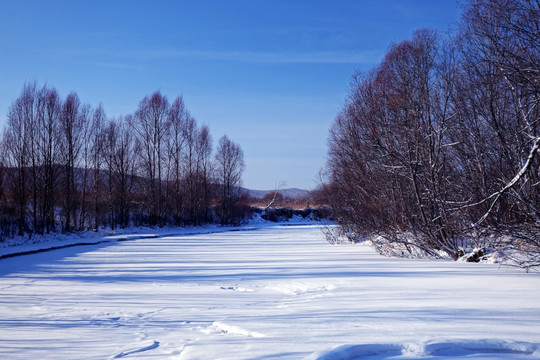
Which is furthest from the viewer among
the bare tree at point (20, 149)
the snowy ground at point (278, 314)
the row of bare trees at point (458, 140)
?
the bare tree at point (20, 149)

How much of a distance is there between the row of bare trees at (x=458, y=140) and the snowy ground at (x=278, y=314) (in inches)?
60.7

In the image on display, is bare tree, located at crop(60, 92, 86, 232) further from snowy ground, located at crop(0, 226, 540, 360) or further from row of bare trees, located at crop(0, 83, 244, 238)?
snowy ground, located at crop(0, 226, 540, 360)

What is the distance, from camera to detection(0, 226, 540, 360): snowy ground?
432 centimetres

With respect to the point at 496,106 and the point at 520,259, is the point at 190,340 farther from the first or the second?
the point at 496,106

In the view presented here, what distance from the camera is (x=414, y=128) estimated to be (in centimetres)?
1321

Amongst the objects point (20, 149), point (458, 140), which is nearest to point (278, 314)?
point (458, 140)

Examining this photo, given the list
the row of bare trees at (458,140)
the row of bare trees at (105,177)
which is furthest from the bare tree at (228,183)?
the row of bare trees at (458,140)

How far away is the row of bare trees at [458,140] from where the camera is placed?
854 cm

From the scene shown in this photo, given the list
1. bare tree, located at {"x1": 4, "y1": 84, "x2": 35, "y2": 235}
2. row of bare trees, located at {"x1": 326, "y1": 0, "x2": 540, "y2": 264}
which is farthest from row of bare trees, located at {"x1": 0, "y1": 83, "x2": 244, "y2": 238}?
row of bare trees, located at {"x1": 326, "y1": 0, "x2": 540, "y2": 264}

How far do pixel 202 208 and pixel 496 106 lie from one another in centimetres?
3909

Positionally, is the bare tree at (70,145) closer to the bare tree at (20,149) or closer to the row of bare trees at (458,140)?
the bare tree at (20,149)

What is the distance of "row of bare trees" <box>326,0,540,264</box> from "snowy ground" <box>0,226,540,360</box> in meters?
1.54

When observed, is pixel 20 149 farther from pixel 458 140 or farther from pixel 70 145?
pixel 458 140

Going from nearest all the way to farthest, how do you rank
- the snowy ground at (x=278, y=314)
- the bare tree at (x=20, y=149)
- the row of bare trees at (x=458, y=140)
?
the snowy ground at (x=278, y=314)
the row of bare trees at (x=458, y=140)
the bare tree at (x=20, y=149)
